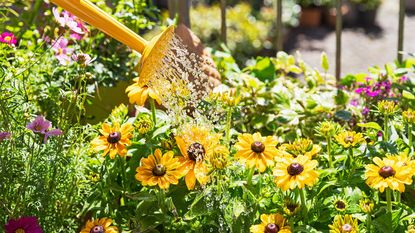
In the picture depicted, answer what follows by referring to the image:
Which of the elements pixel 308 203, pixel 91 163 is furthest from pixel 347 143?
pixel 91 163

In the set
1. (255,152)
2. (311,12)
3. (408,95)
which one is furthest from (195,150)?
(311,12)

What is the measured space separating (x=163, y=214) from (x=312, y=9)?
576 centimetres

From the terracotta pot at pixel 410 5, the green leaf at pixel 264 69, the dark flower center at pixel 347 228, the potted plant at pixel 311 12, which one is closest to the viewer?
the dark flower center at pixel 347 228

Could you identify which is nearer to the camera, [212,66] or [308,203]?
[308,203]

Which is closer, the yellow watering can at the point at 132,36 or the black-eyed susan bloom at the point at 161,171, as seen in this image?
the black-eyed susan bloom at the point at 161,171

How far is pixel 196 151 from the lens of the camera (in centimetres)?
144

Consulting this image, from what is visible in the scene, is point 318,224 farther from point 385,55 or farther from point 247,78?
point 385,55

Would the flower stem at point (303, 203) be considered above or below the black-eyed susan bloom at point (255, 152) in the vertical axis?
below

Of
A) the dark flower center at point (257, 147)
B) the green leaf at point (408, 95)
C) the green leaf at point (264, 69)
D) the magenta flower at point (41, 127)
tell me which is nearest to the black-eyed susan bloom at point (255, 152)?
the dark flower center at point (257, 147)

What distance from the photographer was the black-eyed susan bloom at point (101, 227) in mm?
1483

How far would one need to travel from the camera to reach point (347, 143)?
1.52 meters

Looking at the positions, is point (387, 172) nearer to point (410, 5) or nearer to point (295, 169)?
point (295, 169)

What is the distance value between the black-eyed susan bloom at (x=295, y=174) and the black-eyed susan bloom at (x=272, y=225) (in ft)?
0.22

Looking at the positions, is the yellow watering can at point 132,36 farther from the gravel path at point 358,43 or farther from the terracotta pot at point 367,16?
the terracotta pot at point 367,16
